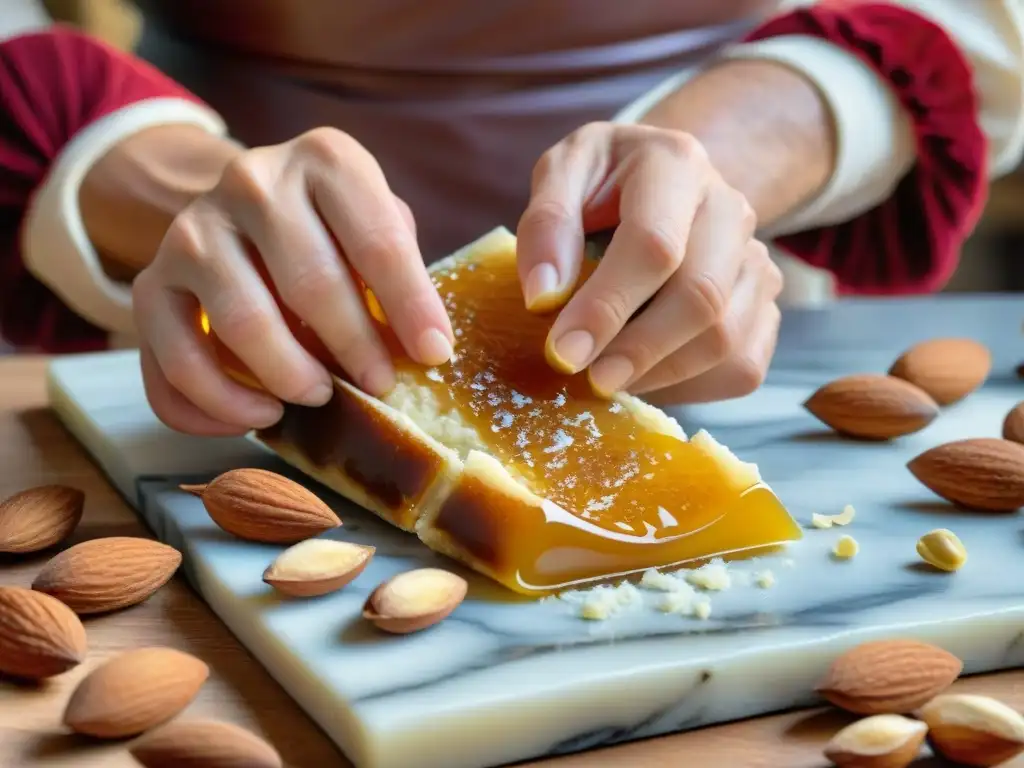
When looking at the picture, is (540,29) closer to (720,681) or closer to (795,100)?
(795,100)

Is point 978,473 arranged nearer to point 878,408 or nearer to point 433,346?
point 878,408

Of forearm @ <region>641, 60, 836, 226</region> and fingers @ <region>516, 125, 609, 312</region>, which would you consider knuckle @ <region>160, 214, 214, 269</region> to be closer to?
fingers @ <region>516, 125, 609, 312</region>

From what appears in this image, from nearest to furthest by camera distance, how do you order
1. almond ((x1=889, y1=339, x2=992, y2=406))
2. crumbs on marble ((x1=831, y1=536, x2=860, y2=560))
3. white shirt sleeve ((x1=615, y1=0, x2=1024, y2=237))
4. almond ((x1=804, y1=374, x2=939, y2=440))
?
crumbs on marble ((x1=831, y1=536, x2=860, y2=560)), almond ((x1=804, y1=374, x2=939, y2=440)), almond ((x1=889, y1=339, x2=992, y2=406)), white shirt sleeve ((x1=615, y1=0, x2=1024, y2=237))

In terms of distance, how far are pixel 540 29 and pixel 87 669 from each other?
3.25 ft

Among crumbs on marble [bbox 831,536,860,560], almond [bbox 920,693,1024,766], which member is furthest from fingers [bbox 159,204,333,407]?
almond [bbox 920,693,1024,766]

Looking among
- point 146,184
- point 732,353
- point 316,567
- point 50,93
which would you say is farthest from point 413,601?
point 50,93

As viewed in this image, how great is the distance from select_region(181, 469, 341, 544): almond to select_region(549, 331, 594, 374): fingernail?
0.62 ft

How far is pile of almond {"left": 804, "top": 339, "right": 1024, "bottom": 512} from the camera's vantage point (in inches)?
33.7

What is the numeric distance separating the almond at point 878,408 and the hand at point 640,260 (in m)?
0.10

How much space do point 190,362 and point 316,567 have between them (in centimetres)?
25

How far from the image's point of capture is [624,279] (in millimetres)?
855

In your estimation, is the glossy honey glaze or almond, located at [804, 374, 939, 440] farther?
almond, located at [804, 374, 939, 440]

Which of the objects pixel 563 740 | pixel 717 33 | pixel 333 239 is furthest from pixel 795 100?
pixel 563 740

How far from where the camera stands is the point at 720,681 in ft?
2.08
